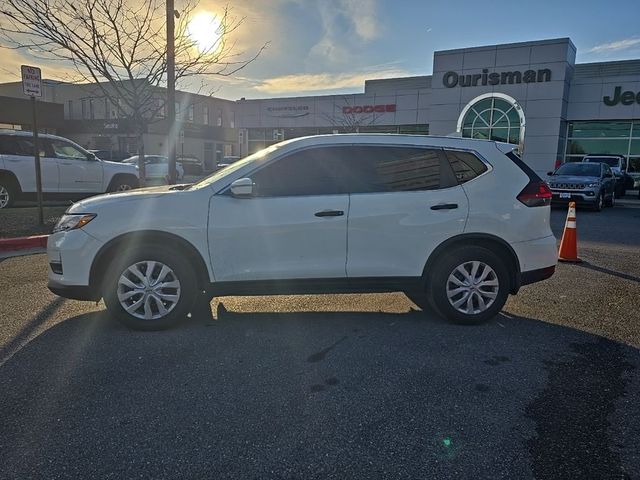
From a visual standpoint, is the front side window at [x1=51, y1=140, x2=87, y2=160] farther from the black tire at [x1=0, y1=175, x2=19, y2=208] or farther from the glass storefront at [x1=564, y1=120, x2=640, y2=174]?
the glass storefront at [x1=564, y1=120, x2=640, y2=174]

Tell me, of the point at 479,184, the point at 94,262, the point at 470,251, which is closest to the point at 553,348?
the point at 470,251

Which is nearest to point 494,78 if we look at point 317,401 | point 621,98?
point 621,98

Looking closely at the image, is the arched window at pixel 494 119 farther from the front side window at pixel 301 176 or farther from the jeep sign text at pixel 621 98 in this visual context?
the front side window at pixel 301 176


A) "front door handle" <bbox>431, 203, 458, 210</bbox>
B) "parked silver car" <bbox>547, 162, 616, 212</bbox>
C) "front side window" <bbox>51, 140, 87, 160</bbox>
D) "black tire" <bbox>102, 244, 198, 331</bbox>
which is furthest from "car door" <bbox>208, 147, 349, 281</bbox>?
"parked silver car" <bbox>547, 162, 616, 212</bbox>

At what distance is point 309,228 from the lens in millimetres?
4312

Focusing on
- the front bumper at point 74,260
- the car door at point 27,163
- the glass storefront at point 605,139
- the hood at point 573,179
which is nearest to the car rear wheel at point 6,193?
the car door at point 27,163

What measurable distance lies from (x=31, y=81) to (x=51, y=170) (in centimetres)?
322

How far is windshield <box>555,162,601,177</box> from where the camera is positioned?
1641 cm

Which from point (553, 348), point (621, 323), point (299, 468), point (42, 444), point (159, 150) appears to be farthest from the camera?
point (159, 150)

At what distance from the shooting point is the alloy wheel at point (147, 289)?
4219mm

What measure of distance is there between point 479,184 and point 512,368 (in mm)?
1762

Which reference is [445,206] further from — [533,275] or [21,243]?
[21,243]

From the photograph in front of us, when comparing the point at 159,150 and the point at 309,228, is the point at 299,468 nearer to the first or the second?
the point at 309,228

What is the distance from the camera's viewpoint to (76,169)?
449 inches
